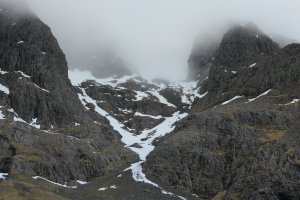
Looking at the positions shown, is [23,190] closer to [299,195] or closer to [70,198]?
[70,198]

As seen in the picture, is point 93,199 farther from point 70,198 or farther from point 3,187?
point 3,187

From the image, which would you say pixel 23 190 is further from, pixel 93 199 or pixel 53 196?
pixel 93 199

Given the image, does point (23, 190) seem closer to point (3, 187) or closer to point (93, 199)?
point (3, 187)

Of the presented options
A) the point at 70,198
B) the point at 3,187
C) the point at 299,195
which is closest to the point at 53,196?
the point at 70,198

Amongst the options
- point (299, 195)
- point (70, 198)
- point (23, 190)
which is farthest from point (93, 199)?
point (299, 195)

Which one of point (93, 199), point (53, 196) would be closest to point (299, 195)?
point (93, 199)

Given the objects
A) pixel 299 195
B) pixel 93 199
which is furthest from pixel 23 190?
pixel 299 195
